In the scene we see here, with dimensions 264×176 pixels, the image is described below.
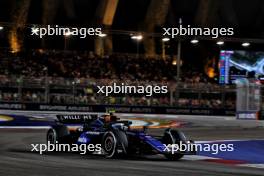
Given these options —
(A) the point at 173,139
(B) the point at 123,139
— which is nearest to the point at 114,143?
(B) the point at 123,139

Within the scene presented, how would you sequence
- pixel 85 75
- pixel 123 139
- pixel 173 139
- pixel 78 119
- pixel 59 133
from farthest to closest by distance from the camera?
1. pixel 85 75
2. pixel 78 119
3. pixel 59 133
4. pixel 173 139
5. pixel 123 139

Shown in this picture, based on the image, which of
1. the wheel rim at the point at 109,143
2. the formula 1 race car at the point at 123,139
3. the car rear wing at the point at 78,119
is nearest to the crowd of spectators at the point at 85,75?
the car rear wing at the point at 78,119

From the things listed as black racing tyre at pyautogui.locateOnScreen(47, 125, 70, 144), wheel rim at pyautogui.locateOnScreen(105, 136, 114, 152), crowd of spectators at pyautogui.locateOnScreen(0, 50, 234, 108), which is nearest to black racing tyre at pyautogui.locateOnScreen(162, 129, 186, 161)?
wheel rim at pyautogui.locateOnScreen(105, 136, 114, 152)

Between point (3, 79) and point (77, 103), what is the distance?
12.9 ft

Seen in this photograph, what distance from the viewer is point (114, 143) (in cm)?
1421

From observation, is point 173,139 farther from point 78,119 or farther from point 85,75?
point 85,75

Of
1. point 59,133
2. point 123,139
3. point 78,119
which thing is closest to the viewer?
point 123,139

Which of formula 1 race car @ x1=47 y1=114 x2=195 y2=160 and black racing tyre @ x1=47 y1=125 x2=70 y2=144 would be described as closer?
formula 1 race car @ x1=47 y1=114 x2=195 y2=160

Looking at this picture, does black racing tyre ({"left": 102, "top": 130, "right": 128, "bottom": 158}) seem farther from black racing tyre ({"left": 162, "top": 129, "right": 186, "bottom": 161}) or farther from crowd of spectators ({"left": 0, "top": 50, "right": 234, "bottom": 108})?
crowd of spectators ({"left": 0, "top": 50, "right": 234, "bottom": 108})

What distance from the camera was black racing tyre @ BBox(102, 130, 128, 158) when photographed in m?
14.1

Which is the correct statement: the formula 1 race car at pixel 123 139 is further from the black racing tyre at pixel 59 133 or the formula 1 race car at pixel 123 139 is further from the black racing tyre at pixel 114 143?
the black racing tyre at pixel 59 133

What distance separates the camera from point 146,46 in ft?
149

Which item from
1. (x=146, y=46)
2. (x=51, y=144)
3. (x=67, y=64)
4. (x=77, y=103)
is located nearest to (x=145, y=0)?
(x=146, y=46)

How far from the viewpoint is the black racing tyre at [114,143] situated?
1411 centimetres
